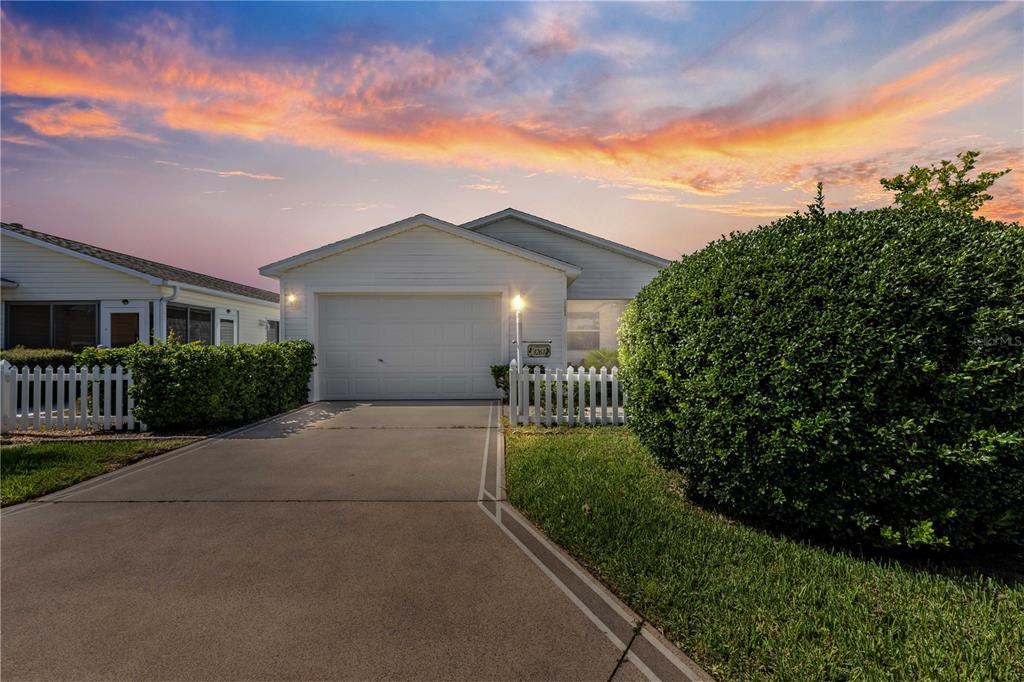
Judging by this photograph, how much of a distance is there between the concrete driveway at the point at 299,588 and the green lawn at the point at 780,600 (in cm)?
27

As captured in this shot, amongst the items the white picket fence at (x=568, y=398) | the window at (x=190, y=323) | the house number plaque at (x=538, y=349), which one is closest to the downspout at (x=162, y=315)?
the window at (x=190, y=323)

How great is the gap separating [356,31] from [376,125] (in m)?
2.61

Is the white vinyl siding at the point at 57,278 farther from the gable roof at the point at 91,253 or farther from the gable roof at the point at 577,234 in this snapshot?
the gable roof at the point at 577,234

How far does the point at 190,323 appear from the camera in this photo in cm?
1622

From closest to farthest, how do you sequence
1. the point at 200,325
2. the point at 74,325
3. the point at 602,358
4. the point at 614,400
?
the point at 614,400 → the point at 74,325 → the point at 200,325 → the point at 602,358

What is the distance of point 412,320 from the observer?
12.9m

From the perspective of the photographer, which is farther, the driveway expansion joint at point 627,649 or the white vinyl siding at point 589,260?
the white vinyl siding at point 589,260

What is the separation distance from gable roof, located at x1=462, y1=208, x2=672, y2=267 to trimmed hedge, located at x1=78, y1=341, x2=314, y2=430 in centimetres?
990

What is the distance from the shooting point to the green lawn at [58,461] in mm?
5219

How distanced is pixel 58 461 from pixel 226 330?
523 inches

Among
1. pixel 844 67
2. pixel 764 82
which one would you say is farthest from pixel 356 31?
pixel 844 67

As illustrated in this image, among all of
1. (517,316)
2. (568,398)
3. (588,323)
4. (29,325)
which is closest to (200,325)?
(29,325)

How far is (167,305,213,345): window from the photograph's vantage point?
603 inches

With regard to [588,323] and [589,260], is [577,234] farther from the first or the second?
[588,323]
